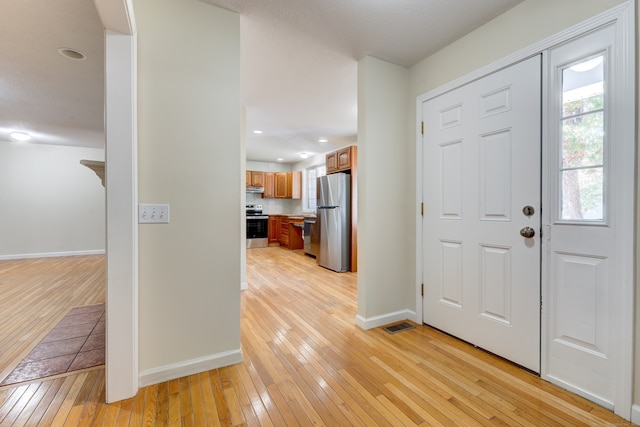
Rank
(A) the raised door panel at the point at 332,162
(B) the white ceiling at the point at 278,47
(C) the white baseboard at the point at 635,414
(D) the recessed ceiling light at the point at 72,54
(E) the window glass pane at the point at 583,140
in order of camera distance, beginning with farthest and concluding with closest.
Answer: (A) the raised door panel at the point at 332,162, (D) the recessed ceiling light at the point at 72,54, (B) the white ceiling at the point at 278,47, (E) the window glass pane at the point at 583,140, (C) the white baseboard at the point at 635,414

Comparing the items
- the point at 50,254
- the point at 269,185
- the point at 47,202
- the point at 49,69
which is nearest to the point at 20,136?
the point at 47,202

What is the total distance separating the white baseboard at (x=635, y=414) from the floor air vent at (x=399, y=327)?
4.28 ft

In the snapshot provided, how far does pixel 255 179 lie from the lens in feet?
24.5

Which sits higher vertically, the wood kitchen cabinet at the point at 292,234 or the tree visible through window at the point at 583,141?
the tree visible through window at the point at 583,141

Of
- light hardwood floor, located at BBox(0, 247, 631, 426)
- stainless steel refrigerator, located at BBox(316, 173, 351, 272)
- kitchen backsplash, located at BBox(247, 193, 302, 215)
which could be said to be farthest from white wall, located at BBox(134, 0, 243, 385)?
kitchen backsplash, located at BBox(247, 193, 302, 215)

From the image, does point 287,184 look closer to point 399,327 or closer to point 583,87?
point 399,327

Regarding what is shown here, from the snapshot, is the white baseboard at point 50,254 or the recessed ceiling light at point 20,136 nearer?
the recessed ceiling light at point 20,136

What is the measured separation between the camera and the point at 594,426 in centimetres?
129

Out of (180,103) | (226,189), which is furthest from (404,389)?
(180,103)

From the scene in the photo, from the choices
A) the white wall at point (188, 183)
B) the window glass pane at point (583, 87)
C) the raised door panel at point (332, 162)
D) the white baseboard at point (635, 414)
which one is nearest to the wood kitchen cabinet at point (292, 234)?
the raised door panel at point (332, 162)

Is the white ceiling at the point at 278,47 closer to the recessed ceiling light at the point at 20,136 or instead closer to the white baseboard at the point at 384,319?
the recessed ceiling light at the point at 20,136

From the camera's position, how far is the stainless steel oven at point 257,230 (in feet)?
23.3

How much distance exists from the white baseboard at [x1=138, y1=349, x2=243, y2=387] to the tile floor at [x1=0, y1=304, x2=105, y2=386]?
553 millimetres

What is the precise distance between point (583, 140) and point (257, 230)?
658 cm
